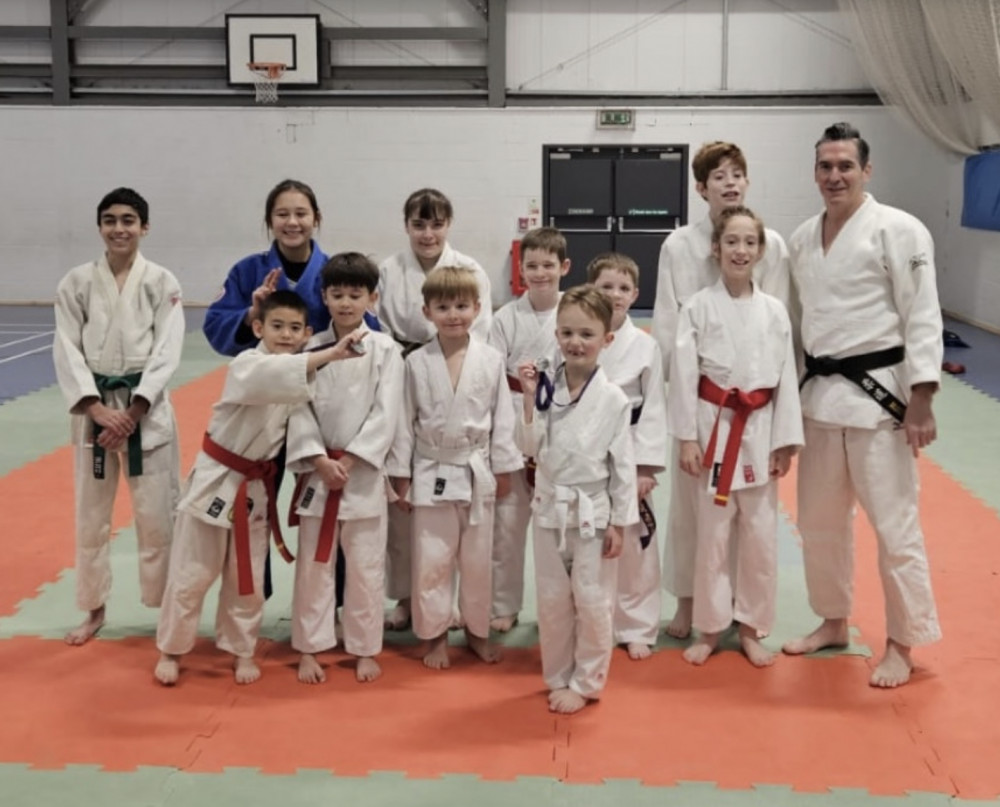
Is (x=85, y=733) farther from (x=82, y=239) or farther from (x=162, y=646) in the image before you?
(x=82, y=239)

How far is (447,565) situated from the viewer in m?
3.80

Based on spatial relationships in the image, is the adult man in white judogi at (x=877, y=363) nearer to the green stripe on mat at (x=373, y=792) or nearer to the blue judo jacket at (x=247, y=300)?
the green stripe on mat at (x=373, y=792)

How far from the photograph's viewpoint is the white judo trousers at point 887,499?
366 centimetres

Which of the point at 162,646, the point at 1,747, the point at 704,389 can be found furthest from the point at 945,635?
the point at 1,747

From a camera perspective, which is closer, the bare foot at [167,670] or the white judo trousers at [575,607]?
the white judo trousers at [575,607]

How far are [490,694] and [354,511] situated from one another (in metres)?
0.73

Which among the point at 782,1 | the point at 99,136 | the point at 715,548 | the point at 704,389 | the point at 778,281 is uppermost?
the point at 782,1

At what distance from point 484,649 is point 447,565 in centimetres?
33

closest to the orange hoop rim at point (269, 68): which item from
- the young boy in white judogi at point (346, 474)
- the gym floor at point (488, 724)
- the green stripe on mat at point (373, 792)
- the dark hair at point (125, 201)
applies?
the gym floor at point (488, 724)

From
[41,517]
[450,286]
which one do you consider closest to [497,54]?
[41,517]

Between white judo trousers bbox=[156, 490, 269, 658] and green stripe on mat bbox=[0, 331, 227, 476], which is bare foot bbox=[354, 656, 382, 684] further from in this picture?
green stripe on mat bbox=[0, 331, 227, 476]

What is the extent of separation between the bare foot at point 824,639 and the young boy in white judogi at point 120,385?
2223mm

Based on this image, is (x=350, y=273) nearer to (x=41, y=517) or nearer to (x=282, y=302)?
(x=282, y=302)

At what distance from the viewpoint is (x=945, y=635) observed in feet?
13.3
